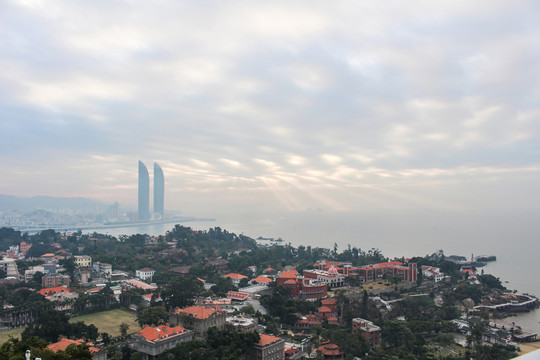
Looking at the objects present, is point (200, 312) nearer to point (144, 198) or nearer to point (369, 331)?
point (369, 331)

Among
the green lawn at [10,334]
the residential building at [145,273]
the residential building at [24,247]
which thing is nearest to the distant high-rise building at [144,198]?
the residential building at [24,247]

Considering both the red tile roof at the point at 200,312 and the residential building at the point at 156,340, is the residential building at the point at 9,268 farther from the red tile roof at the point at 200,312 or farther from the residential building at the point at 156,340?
the residential building at the point at 156,340

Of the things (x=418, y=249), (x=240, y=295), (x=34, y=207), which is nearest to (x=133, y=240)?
(x=240, y=295)

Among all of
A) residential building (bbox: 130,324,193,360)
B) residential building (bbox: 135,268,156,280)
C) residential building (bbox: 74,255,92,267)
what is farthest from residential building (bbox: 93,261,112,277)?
residential building (bbox: 130,324,193,360)

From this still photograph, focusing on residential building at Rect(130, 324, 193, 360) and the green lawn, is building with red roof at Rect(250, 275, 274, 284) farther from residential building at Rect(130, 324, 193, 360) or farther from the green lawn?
the green lawn

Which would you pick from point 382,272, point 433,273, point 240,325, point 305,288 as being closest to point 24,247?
point 305,288
